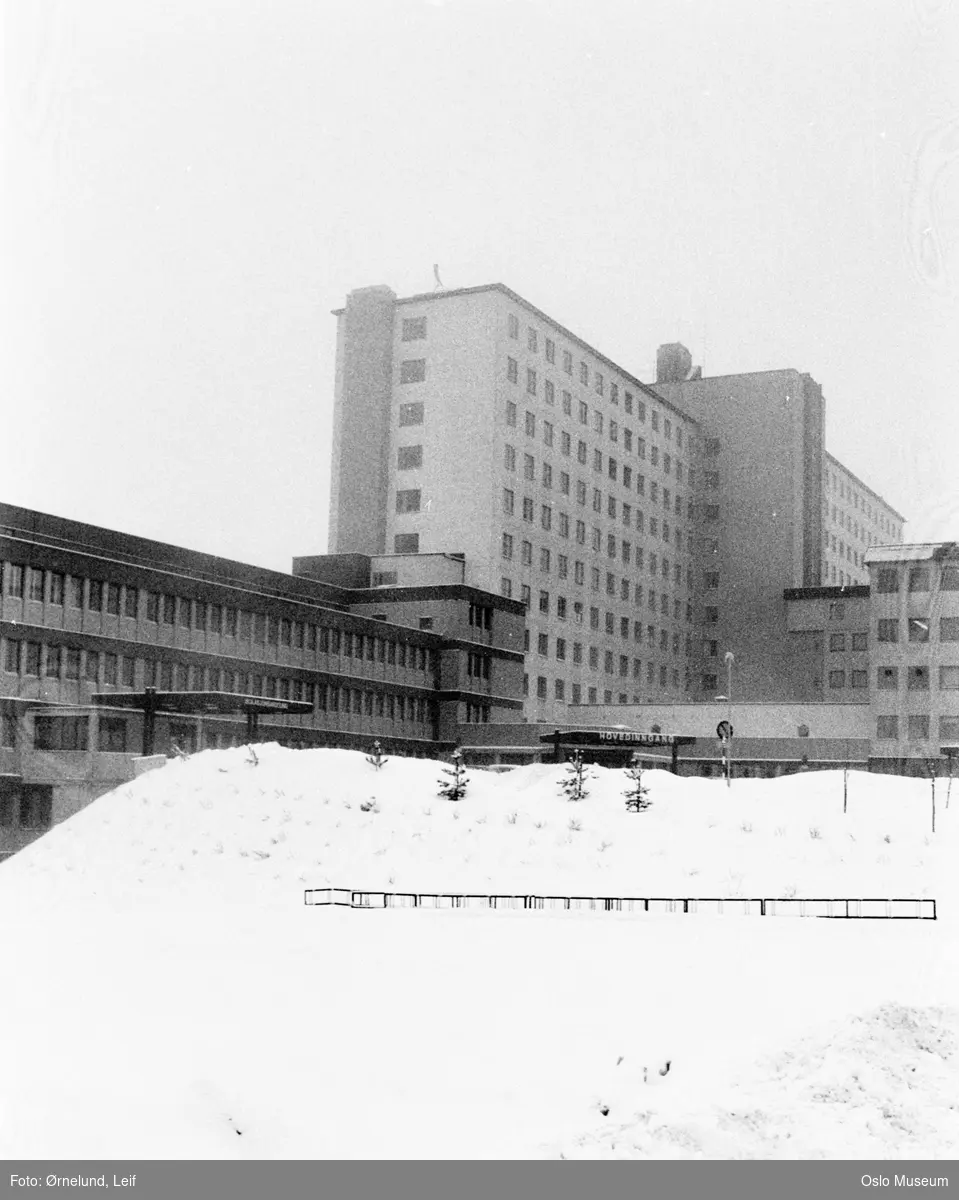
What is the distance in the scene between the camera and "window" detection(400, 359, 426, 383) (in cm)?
8938

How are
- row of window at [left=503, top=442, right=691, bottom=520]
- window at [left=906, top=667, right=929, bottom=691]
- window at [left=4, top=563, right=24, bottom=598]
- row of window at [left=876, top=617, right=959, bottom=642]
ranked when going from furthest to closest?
row of window at [left=503, top=442, right=691, bottom=520] → window at [left=906, top=667, right=929, bottom=691] → row of window at [left=876, top=617, right=959, bottom=642] → window at [left=4, top=563, right=24, bottom=598]

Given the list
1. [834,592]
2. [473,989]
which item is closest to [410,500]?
[834,592]

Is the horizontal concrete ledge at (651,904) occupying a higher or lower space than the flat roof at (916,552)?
lower

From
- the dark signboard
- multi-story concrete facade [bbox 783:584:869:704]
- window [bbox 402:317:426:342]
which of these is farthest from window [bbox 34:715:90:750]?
multi-story concrete facade [bbox 783:584:869:704]

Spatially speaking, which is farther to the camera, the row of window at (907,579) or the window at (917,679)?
the row of window at (907,579)

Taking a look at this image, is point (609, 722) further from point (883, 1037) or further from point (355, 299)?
point (883, 1037)

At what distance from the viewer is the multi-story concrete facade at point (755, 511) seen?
11400 cm

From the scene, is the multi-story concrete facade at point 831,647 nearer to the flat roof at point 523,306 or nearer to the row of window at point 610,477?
the row of window at point 610,477

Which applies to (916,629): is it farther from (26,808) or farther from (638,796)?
(638,796)

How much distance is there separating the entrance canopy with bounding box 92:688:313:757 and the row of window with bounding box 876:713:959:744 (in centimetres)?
4400

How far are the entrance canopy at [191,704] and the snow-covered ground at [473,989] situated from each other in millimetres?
12402

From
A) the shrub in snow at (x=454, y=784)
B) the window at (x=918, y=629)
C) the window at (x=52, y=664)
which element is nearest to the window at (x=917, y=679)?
the window at (x=918, y=629)

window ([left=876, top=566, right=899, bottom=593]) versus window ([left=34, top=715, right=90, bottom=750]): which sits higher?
window ([left=876, top=566, right=899, bottom=593])

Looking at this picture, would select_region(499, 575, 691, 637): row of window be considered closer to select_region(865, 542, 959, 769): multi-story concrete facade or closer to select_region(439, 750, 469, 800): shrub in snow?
select_region(865, 542, 959, 769): multi-story concrete facade
